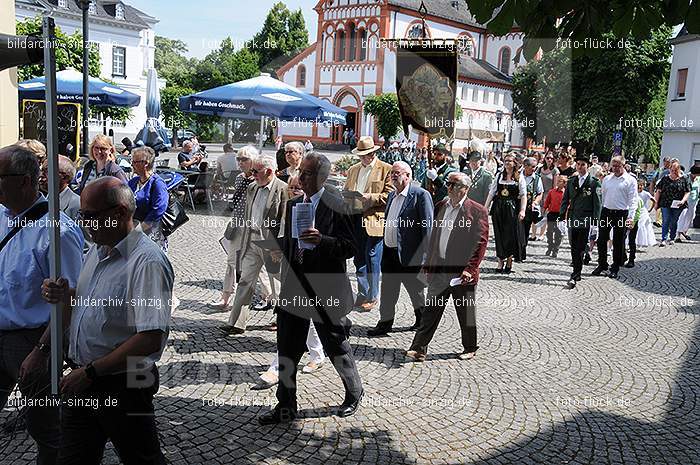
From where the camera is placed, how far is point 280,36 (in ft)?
255

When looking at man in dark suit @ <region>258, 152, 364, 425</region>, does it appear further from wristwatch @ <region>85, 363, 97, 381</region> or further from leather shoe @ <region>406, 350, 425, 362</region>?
wristwatch @ <region>85, 363, 97, 381</region>

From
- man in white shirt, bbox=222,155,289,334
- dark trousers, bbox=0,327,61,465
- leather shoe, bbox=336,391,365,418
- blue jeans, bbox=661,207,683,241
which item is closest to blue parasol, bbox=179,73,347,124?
man in white shirt, bbox=222,155,289,334

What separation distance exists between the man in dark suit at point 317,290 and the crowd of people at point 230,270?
0.01 metres

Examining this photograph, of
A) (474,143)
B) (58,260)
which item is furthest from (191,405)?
(474,143)

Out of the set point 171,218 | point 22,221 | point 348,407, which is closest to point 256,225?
point 171,218

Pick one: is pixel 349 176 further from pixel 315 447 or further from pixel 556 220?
pixel 556 220

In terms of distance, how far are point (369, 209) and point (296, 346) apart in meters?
3.28

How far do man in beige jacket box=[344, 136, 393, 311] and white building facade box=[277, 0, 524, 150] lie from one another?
5164 cm

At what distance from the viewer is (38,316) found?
3338 mm

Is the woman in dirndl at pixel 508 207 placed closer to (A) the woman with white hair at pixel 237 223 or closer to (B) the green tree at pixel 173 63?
(A) the woman with white hair at pixel 237 223

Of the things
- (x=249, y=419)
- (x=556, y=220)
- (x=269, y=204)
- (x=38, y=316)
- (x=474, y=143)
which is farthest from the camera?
(x=556, y=220)

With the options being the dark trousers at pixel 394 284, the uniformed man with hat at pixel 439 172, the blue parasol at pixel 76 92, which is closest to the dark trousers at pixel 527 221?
the uniformed man with hat at pixel 439 172

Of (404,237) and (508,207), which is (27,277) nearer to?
(404,237)

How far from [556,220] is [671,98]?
3159 centimetres
